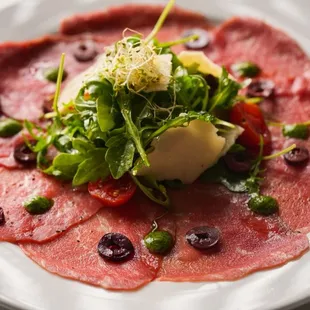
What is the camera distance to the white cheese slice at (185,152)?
477cm

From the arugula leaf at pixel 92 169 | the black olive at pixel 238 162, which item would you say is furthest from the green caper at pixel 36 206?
the black olive at pixel 238 162

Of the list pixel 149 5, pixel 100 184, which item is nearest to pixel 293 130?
pixel 100 184

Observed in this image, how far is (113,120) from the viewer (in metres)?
4.79

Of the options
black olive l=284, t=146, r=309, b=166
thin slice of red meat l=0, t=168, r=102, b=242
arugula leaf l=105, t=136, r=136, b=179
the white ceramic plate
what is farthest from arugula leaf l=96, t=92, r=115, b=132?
black olive l=284, t=146, r=309, b=166

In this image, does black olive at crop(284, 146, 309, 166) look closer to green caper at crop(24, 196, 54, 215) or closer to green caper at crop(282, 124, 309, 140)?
green caper at crop(282, 124, 309, 140)

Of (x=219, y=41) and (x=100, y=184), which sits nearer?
(x=100, y=184)

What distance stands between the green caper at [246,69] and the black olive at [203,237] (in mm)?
1831

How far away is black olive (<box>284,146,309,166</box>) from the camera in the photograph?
500cm

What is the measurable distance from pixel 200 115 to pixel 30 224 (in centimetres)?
143

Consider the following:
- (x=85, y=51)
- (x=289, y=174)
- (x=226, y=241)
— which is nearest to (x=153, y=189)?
(x=226, y=241)

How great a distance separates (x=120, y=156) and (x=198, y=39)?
6.24 feet

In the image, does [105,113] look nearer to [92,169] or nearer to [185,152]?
[92,169]

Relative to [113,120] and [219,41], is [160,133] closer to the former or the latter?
[113,120]

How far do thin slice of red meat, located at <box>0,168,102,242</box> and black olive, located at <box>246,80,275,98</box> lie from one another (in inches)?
68.5
